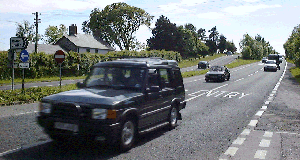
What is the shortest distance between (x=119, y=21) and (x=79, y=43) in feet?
35.9

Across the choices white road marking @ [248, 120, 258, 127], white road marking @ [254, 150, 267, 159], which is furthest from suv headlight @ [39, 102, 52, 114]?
white road marking @ [248, 120, 258, 127]

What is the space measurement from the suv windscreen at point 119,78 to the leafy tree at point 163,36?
285 ft

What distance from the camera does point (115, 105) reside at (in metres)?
6.14

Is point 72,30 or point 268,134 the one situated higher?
point 72,30

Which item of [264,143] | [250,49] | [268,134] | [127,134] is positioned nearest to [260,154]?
[264,143]

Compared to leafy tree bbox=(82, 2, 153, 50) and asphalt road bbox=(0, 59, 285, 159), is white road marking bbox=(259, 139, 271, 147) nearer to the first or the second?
asphalt road bbox=(0, 59, 285, 159)

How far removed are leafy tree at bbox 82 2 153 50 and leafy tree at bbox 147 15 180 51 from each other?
10193 millimetres

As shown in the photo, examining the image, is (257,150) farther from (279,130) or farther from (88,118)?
(88,118)

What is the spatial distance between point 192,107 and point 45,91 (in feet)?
25.9

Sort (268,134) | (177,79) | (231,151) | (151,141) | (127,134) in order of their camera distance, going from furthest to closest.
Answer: (177,79) → (268,134) → (151,141) → (231,151) → (127,134)

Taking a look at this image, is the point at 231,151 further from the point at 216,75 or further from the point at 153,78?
the point at 216,75

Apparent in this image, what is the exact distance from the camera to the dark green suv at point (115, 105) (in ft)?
19.9

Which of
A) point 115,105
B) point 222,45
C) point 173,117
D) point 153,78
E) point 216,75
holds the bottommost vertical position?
point 173,117

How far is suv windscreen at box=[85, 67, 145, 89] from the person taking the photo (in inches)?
286
